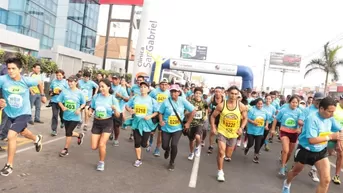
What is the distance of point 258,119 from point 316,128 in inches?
127

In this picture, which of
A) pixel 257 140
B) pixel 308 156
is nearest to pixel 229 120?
pixel 308 156

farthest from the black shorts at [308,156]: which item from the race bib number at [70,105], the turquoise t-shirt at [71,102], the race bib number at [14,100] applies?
the race bib number at [14,100]

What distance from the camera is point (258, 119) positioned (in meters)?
7.68

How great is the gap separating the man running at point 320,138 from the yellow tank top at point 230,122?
1.36 metres

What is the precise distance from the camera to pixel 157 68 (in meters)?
16.7

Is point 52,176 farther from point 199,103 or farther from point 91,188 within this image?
point 199,103

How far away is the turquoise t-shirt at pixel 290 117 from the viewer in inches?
266

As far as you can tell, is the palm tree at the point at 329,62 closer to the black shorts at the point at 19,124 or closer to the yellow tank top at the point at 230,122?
the yellow tank top at the point at 230,122

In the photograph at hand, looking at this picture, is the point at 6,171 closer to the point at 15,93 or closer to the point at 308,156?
the point at 15,93

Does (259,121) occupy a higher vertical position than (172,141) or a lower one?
higher

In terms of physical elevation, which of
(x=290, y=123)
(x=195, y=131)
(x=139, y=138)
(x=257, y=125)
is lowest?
(x=139, y=138)

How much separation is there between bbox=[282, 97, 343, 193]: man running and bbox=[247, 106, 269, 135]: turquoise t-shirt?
2818 millimetres

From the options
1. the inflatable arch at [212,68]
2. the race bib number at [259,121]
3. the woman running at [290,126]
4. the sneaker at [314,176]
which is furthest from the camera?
the inflatable arch at [212,68]

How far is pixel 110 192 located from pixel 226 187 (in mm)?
2050
